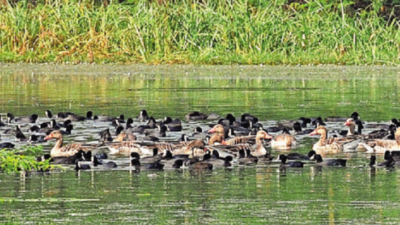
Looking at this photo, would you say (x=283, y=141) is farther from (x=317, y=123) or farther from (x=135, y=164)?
(x=135, y=164)

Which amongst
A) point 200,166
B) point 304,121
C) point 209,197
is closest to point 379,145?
point 200,166

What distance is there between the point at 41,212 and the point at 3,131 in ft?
20.4

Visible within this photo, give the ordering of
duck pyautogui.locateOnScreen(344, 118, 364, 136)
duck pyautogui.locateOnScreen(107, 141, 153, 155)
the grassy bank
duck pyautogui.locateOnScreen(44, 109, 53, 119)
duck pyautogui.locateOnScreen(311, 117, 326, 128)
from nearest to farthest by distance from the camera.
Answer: duck pyautogui.locateOnScreen(107, 141, 153, 155), duck pyautogui.locateOnScreen(344, 118, 364, 136), duck pyautogui.locateOnScreen(311, 117, 326, 128), duck pyautogui.locateOnScreen(44, 109, 53, 119), the grassy bank

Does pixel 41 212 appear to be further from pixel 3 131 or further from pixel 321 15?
pixel 321 15

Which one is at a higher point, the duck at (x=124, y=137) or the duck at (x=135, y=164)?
the duck at (x=124, y=137)

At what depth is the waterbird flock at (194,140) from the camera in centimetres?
1067

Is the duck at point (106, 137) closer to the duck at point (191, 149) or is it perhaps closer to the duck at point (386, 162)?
the duck at point (191, 149)

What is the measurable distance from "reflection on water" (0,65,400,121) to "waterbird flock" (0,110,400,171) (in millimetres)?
1288

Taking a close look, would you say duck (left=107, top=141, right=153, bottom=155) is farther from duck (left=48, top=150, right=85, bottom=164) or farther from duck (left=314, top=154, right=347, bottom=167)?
duck (left=314, top=154, right=347, bottom=167)

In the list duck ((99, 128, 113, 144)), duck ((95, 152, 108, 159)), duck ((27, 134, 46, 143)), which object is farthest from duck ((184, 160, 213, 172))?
duck ((27, 134, 46, 143))

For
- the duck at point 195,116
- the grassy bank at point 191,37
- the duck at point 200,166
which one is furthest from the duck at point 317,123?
Result: the grassy bank at point 191,37

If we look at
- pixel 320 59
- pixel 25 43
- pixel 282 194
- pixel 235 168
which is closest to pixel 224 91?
pixel 320 59

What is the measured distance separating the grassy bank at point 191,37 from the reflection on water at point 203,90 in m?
1.29

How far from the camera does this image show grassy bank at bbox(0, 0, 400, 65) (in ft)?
90.5
